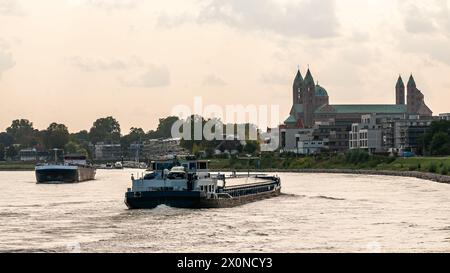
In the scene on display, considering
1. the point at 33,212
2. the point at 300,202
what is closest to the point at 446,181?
the point at 300,202

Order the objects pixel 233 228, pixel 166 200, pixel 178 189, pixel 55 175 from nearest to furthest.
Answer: pixel 233 228 < pixel 166 200 < pixel 178 189 < pixel 55 175

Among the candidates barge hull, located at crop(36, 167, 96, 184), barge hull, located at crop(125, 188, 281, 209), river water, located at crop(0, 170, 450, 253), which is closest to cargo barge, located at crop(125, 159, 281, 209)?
barge hull, located at crop(125, 188, 281, 209)

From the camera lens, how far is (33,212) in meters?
73.4

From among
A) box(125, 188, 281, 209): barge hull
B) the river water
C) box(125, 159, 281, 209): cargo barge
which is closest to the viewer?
the river water

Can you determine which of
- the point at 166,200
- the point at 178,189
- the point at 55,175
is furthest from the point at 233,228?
the point at 55,175

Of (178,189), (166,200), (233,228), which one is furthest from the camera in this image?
(178,189)

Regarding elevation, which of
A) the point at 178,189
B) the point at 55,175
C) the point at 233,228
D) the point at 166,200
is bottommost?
the point at 233,228

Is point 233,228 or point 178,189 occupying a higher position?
point 178,189

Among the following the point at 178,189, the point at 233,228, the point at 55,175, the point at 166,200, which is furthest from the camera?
the point at 55,175

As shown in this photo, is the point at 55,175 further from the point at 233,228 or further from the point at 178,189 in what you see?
the point at 233,228

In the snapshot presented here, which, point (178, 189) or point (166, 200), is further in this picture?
point (178, 189)

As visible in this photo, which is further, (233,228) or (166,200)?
(166,200)

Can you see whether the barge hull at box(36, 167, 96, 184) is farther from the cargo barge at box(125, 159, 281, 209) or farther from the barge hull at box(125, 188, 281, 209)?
the barge hull at box(125, 188, 281, 209)
